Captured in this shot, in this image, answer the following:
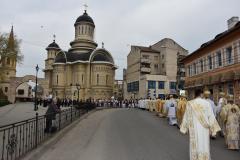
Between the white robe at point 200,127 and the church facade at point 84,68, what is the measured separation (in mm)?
56854

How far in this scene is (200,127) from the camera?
6488 millimetres

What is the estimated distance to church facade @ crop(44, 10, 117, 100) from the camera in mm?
64312

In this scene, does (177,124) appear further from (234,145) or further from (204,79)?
(204,79)

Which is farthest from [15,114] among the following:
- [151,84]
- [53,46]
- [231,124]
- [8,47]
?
[53,46]

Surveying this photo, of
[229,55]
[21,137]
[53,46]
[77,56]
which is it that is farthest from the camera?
[53,46]

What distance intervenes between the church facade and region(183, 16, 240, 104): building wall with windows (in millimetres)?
33918

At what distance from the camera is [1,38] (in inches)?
1008

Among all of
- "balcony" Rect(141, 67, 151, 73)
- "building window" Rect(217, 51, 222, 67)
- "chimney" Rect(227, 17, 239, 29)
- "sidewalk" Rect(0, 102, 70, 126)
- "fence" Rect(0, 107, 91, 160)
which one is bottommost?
"sidewalk" Rect(0, 102, 70, 126)

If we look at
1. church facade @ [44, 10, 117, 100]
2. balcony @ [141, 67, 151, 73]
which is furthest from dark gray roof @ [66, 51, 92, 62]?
balcony @ [141, 67, 151, 73]

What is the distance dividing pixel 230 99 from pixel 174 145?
9.68 ft

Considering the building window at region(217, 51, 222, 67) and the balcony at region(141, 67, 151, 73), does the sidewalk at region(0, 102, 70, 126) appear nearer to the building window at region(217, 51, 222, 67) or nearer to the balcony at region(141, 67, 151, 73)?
the building window at region(217, 51, 222, 67)

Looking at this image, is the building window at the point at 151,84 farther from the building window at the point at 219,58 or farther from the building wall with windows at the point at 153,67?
the building window at the point at 219,58

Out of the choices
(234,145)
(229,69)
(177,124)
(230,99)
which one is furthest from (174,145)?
(229,69)

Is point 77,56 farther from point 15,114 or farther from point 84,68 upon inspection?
point 15,114
